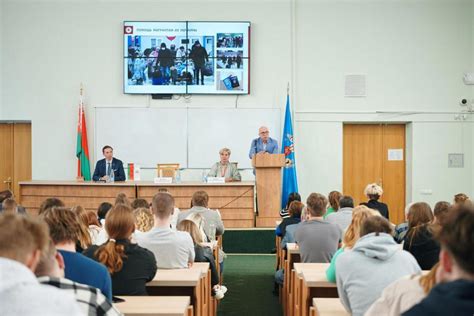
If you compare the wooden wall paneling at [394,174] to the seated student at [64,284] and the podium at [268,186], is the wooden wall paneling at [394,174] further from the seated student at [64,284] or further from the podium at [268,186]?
the seated student at [64,284]

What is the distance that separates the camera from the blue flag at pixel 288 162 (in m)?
10.1

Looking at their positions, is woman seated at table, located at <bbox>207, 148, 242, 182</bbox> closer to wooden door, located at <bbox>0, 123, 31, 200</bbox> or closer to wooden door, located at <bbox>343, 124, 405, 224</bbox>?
wooden door, located at <bbox>343, 124, 405, 224</bbox>

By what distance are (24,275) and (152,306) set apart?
143 centimetres

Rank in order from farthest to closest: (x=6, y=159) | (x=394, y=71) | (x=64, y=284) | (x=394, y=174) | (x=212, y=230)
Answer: (x=6, y=159), (x=394, y=174), (x=394, y=71), (x=212, y=230), (x=64, y=284)

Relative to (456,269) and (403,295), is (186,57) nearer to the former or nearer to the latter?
(403,295)

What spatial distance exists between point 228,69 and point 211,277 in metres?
6.68

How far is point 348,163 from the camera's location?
439 inches

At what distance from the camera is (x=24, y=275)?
4.64ft

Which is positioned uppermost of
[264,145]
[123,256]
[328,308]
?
[264,145]

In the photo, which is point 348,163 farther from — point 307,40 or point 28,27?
point 28,27

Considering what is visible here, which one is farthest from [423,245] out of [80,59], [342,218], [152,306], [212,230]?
[80,59]

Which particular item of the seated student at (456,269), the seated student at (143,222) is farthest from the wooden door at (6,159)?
the seated student at (456,269)

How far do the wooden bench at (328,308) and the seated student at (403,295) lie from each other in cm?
86

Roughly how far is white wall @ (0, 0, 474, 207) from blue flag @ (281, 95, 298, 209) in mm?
512
